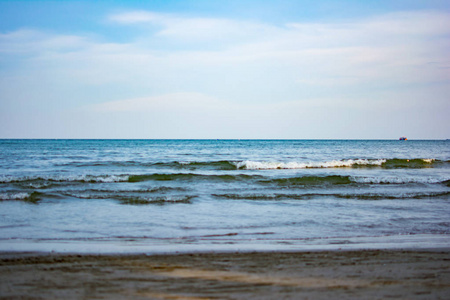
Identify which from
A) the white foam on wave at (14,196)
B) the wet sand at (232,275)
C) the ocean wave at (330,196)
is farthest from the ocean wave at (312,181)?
the wet sand at (232,275)

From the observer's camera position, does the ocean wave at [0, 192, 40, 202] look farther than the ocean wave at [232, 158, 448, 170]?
No

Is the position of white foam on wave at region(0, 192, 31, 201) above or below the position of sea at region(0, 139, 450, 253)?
above

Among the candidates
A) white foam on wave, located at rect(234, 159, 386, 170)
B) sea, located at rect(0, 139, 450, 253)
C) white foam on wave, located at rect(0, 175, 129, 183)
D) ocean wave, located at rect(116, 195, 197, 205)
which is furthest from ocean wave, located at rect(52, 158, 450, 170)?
ocean wave, located at rect(116, 195, 197, 205)

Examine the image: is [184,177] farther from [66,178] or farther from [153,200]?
[153,200]

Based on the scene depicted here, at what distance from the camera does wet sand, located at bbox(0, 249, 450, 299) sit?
4.11m

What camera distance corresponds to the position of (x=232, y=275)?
474cm

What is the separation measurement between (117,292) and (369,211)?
801 centimetres

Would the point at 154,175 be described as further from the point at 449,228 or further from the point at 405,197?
the point at 449,228

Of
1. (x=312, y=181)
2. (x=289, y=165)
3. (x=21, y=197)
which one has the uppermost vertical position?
(x=289, y=165)

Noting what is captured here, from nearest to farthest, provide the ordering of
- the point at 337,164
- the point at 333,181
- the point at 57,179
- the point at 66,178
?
the point at 57,179 < the point at 66,178 < the point at 333,181 < the point at 337,164

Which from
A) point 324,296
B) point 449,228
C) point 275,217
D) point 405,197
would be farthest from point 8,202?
point 405,197

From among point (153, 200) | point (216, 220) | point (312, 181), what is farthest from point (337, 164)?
→ point (216, 220)

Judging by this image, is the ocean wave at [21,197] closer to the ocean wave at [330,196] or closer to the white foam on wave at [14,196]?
the white foam on wave at [14,196]

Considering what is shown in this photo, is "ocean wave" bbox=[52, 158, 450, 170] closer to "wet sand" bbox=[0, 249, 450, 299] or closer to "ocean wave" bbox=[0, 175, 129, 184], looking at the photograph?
"ocean wave" bbox=[0, 175, 129, 184]
